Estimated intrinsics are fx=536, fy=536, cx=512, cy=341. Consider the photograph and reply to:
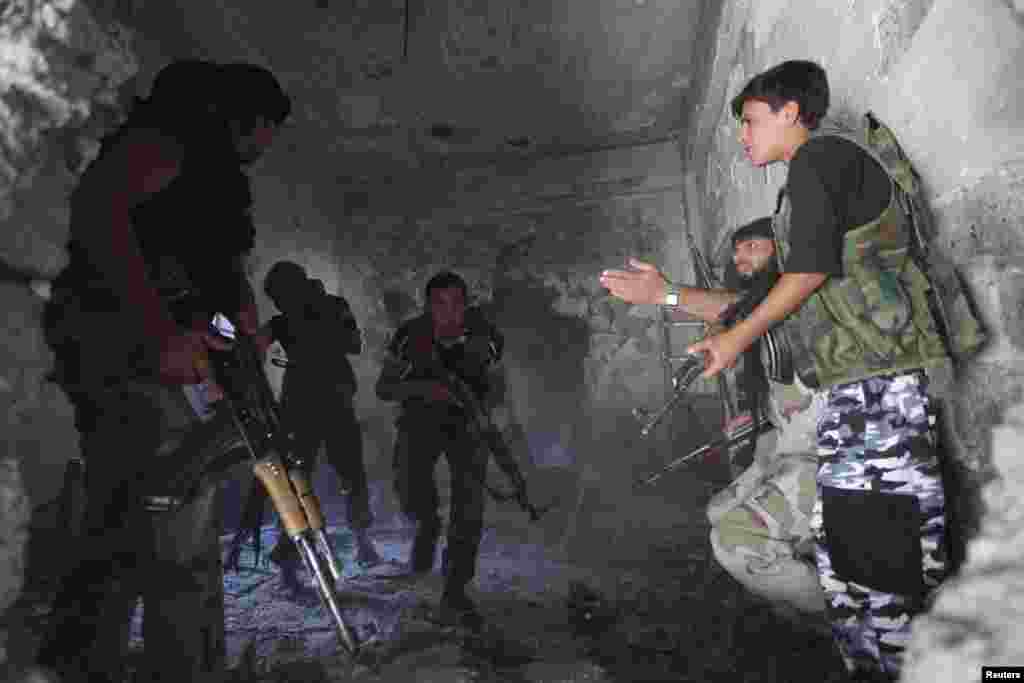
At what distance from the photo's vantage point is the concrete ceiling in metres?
3.34

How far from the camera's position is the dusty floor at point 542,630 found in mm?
1813

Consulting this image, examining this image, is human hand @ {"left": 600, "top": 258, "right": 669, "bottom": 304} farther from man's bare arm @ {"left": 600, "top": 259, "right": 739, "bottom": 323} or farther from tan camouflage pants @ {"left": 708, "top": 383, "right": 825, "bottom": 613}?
tan camouflage pants @ {"left": 708, "top": 383, "right": 825, "bottom": 613}

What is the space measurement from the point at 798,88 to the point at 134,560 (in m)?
2.13

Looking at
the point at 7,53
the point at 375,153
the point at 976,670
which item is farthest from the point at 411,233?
the point at 976,670

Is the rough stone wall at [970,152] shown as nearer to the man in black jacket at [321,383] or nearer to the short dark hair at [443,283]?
the short dark hair at [443,283]

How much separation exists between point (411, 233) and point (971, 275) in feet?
17.8

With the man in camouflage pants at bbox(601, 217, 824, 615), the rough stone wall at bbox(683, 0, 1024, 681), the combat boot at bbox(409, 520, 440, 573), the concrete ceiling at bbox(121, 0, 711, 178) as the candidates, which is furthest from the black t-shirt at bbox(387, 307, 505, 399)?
the rough stone wall at bbox(683, 0, 1024, 681)

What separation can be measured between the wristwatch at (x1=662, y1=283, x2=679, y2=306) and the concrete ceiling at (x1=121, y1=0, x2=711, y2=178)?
2.54 m

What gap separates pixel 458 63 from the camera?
12.6ft

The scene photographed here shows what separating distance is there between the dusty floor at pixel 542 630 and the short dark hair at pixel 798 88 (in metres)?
1.65

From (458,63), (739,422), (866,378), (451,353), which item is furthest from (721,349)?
(458,63)

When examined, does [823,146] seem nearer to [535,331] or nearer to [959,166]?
[959,166]

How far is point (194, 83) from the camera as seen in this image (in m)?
1.74

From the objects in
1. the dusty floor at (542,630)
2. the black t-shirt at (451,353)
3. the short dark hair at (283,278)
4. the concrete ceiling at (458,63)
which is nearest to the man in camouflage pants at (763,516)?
the dusty floor at (542,630)
